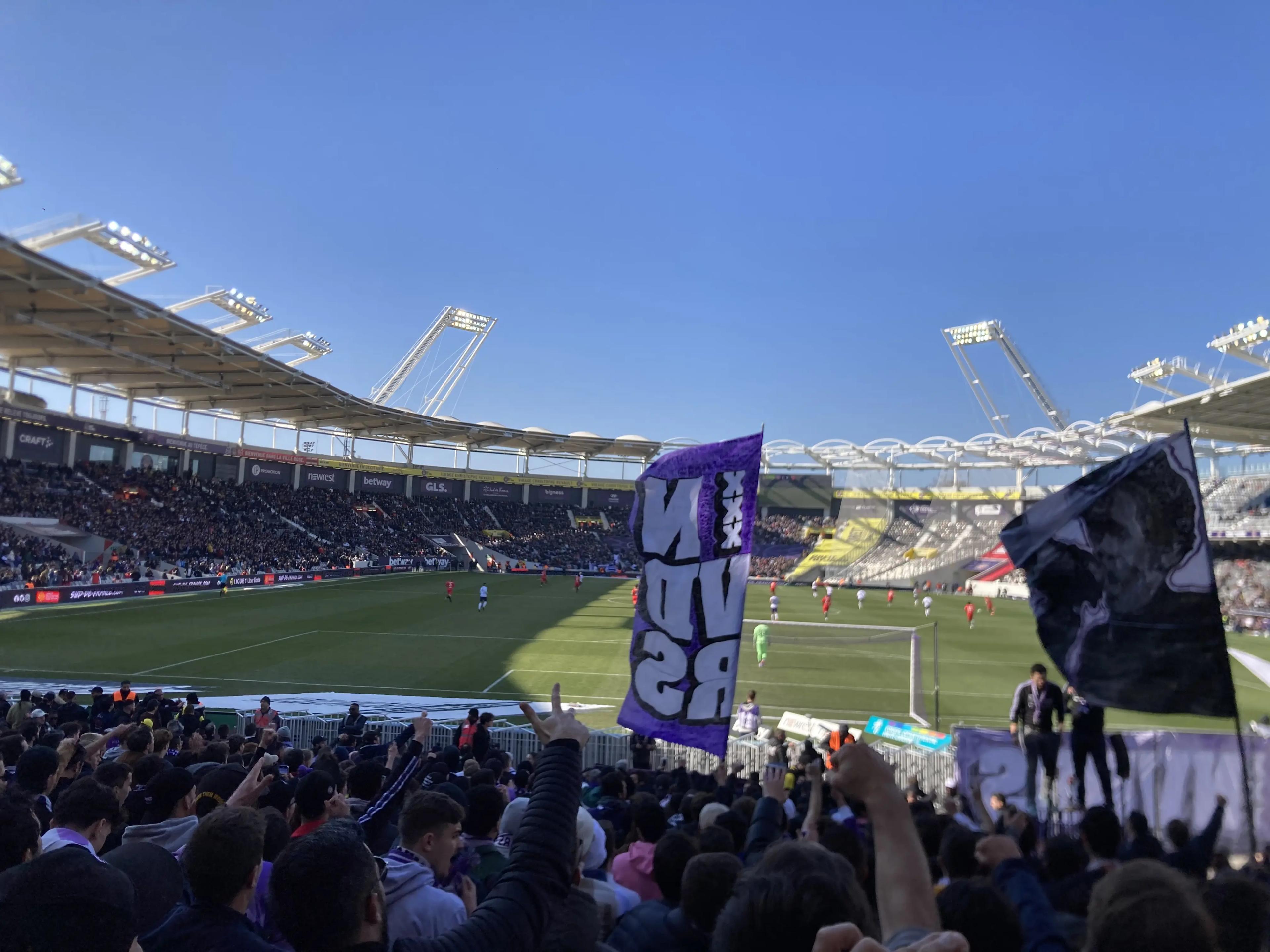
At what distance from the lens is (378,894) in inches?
81.1

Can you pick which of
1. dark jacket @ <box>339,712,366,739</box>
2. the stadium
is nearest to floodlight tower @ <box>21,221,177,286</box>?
the stadium

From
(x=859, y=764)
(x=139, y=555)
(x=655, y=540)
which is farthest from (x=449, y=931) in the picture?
(x=139, y=555)

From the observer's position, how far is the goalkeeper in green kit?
22688mm

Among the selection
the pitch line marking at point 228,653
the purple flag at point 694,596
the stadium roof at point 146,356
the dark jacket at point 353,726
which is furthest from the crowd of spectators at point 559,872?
the stadium roof at point 146,356

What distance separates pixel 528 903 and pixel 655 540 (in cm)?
414

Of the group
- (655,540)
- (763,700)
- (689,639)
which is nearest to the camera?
(689,639)

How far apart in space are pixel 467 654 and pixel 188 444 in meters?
41.7

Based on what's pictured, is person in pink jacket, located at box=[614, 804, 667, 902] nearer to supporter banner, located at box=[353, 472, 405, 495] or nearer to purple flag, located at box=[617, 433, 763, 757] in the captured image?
purple flag, located at box=[617, 433, 763, 757]

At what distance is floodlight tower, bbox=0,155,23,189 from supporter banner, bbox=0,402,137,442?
14777 mm

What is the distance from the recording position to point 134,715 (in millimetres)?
11133

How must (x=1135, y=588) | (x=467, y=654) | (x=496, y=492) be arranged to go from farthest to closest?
(x=496, y=492), (x=467, y=654), (x=1135, y=588)

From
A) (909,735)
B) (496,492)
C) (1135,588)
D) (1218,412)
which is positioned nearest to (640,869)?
(1135,588)

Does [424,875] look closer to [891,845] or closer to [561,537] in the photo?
[891,845]

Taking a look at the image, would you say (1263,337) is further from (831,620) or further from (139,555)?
(139,555)
